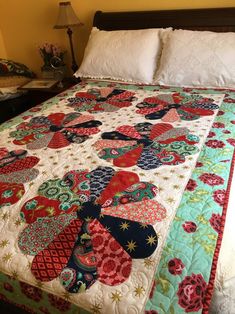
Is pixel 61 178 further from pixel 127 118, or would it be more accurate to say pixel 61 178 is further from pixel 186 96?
pixel 186 96

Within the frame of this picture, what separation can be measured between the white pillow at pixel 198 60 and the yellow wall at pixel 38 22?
49 centimetres

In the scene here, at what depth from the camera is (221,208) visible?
100 cm

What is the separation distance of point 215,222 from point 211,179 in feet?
0.75

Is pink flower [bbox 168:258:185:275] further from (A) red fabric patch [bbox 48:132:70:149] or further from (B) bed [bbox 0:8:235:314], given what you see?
(A) red fabric patch [bbox 48:132:70:149]

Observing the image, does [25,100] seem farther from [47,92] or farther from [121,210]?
[121,210]

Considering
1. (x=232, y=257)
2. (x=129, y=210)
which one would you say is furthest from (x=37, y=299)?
(x=232, y=257)

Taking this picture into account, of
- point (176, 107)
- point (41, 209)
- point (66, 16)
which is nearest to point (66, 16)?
point (66, 16)

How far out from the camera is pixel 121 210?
39.6 inches

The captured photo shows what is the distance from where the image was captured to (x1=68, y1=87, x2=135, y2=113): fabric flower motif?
1.86 m

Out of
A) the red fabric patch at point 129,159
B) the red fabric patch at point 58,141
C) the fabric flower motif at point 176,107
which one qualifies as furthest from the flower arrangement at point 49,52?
the red fabric patch at point 129,159

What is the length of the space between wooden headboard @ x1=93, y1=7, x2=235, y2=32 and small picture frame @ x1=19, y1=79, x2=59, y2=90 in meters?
0.63

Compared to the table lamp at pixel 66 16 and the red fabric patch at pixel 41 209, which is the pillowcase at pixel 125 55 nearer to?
the table lamp at pixel 66 16

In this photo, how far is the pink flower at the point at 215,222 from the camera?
0.92m

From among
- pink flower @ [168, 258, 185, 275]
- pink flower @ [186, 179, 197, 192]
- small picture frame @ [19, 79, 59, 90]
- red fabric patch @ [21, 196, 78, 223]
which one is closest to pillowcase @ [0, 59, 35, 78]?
small picture frame @ [19, 79, 59, 90]
